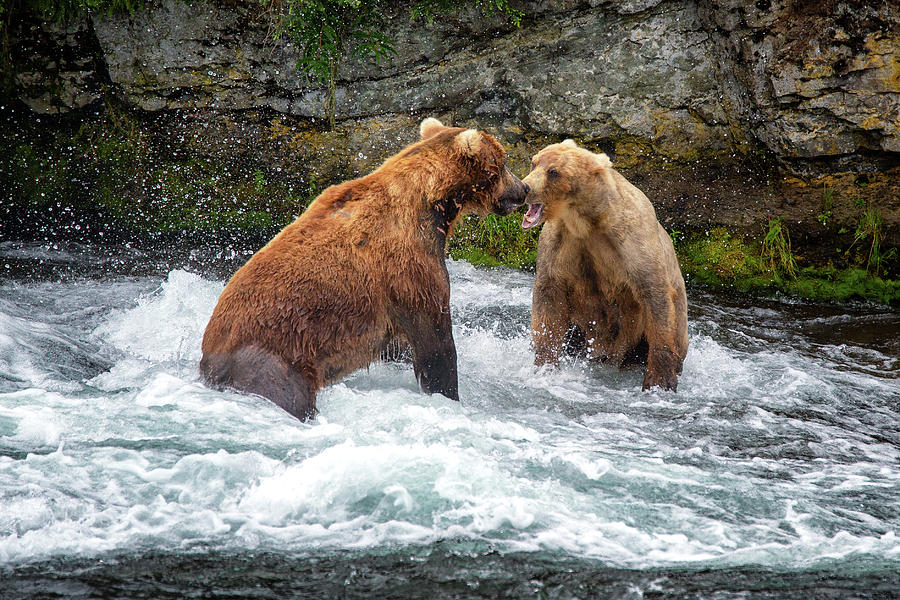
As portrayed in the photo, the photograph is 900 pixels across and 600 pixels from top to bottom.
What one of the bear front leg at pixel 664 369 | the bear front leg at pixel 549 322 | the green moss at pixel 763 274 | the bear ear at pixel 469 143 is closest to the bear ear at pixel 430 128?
the bear ear at pixel 469 143

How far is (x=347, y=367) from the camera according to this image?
4973mm

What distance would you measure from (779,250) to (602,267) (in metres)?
3.42

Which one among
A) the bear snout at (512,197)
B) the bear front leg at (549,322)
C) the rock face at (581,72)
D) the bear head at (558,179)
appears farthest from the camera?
the rock face at (581,72)

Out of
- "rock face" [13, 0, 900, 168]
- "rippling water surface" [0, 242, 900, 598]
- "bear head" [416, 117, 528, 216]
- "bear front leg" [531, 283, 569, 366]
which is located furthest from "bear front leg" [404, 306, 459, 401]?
"rock face" [13, 0, 900, 168]

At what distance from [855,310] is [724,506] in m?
5.04

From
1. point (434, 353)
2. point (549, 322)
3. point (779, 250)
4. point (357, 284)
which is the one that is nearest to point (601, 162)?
point (549, 322)

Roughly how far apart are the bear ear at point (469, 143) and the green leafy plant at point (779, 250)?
4630mm

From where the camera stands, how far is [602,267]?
243 inches

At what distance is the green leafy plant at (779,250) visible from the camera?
28.5 feet

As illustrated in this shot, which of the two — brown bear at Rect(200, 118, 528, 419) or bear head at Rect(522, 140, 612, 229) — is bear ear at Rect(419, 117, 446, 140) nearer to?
brown bear at Rect(200, 118, 528, 419)

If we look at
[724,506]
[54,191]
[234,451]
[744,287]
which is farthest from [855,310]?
[54,191]

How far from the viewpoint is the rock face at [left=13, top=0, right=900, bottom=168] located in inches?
331

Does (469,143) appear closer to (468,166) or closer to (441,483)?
(468,166)

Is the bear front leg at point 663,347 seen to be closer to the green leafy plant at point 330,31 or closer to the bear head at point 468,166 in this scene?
the bear head at point 468,166
